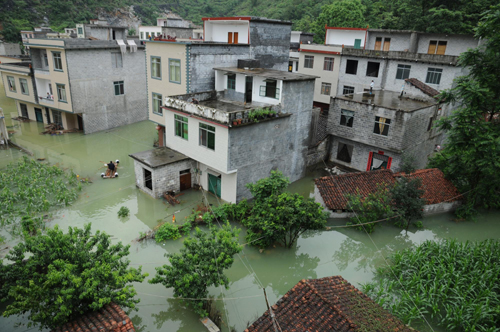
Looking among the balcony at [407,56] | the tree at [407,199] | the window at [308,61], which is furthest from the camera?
the window at [308,61]

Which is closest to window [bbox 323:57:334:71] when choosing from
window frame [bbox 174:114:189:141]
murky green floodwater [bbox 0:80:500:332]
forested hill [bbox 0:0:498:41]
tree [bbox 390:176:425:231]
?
forested hill [bbox 0:0:498:41]

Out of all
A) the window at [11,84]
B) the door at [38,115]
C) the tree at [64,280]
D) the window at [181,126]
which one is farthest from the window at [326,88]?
the window at [11,84]

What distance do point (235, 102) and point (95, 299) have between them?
47.0 ft

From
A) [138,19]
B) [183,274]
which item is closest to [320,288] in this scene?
[183,274]

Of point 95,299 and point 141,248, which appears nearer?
point 95,299

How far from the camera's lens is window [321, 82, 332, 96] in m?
30.3

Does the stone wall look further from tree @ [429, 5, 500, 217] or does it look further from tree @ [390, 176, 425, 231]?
tree @ [429, 5, 500, 217]

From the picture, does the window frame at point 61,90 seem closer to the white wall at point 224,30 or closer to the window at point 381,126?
the white wall at point 224,30

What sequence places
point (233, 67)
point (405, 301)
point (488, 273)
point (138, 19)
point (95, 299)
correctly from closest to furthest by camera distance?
point (95, 299), point (405, 301), point (488, 273), point (233, 67), point (138, 19)

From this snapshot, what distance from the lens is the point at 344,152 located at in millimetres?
23797

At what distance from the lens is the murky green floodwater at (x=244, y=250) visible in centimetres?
1194

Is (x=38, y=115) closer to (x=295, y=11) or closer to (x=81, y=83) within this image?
(x=81, y=83)

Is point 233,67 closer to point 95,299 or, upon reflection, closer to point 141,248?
point 141,248

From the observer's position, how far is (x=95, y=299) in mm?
9070
